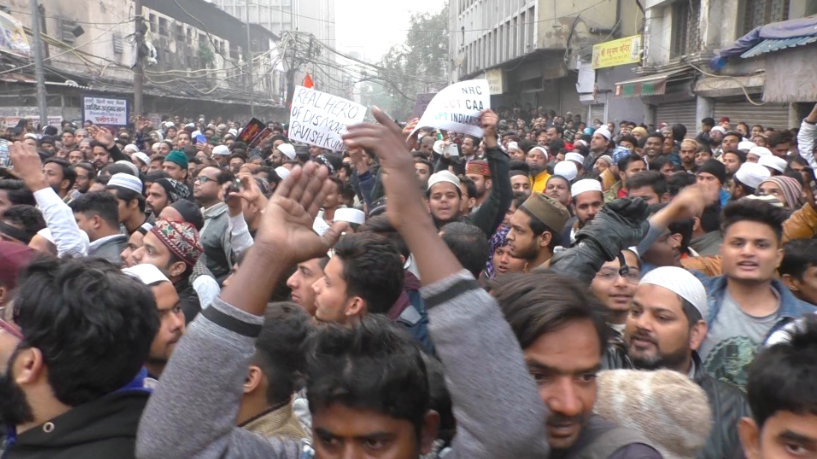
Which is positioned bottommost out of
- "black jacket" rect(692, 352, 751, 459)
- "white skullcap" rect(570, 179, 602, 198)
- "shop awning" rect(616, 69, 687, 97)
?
"black jacket" rect(692, 352, 751, 459)

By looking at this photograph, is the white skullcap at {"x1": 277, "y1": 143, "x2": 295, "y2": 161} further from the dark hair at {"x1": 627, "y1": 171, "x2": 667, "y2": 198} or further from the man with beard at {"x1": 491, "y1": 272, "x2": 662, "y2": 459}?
the man with beard at {"x1": 491, "y1": 272, "x2": 662, "y2": 459}

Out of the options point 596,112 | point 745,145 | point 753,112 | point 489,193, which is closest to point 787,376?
point 489,193

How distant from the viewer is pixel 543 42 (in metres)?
26.6

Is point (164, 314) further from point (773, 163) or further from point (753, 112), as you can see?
point (753, 112)

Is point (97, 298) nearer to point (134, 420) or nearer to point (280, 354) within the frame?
point (134, 420)

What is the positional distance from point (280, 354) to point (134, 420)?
636 millimetres

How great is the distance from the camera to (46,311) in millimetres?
1685

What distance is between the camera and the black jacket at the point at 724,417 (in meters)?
2.23

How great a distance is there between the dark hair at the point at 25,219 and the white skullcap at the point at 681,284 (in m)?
3.91

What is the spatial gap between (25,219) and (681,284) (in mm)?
4083

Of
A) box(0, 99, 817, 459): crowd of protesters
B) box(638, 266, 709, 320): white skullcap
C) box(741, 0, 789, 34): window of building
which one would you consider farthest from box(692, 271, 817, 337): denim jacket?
box(741, 0, 789, 34): window of building

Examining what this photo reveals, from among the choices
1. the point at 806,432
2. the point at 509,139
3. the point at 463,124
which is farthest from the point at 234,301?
the point at 509,139

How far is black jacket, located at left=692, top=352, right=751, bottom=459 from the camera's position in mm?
2234

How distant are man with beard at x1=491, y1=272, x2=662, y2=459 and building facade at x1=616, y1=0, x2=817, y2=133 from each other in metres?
10.5
